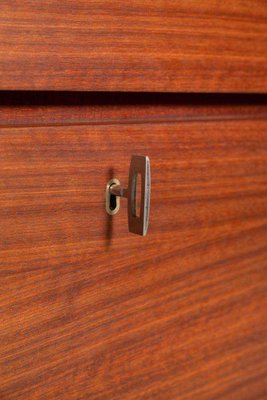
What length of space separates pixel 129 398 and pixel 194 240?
0.11m

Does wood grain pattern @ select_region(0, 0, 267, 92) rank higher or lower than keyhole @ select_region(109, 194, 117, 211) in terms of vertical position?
higher

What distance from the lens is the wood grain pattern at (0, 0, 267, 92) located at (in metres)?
0.38

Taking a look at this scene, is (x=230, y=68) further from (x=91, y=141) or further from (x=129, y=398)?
(x=129, y=398)

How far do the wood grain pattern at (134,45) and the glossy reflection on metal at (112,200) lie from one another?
6cm

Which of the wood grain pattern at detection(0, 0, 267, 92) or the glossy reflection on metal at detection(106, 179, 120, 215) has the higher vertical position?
the wood grain pattern at detection(0, 0, 267, 92)

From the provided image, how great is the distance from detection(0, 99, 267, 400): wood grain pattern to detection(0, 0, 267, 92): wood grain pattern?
25 millimetres

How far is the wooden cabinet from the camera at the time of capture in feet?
1.30

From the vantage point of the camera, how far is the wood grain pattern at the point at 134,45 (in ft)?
1.25

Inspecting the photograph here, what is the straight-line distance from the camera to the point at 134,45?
1.39 feet

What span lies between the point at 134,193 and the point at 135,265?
6cm

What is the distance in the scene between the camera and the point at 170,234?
47 centimetres

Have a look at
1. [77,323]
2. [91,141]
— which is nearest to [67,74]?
[91,141]

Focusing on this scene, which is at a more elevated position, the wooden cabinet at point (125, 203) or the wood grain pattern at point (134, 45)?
the wood grain pattern at point (134, 45)

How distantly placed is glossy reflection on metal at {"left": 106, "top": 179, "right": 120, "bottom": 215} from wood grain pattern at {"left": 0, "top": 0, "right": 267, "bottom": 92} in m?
0.06
